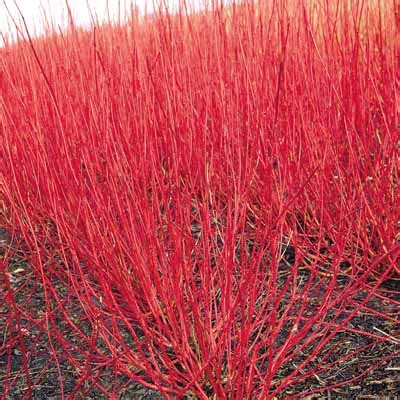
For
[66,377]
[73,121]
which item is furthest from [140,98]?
[66,377]

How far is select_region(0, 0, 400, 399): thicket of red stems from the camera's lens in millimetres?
1247

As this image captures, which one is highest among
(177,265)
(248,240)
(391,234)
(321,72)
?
(321,72)

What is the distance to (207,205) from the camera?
1219 millimetres

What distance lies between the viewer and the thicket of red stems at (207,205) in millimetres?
1247

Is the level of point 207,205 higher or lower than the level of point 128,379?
higher

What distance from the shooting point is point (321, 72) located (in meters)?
2.02

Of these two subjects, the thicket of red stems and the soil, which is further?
the soil

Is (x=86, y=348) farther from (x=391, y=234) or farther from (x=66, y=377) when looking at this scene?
(x=391, y=234)

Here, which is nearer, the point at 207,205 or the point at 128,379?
the point at 207,205

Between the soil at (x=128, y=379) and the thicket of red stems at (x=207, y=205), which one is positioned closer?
the thicket of red stems at (x=207, y=205)

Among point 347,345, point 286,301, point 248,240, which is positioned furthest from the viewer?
point 248,240

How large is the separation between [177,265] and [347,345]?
30.6 inches

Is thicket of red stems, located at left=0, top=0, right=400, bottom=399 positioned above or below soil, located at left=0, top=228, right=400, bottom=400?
above

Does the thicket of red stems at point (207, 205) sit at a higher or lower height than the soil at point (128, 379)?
higher
